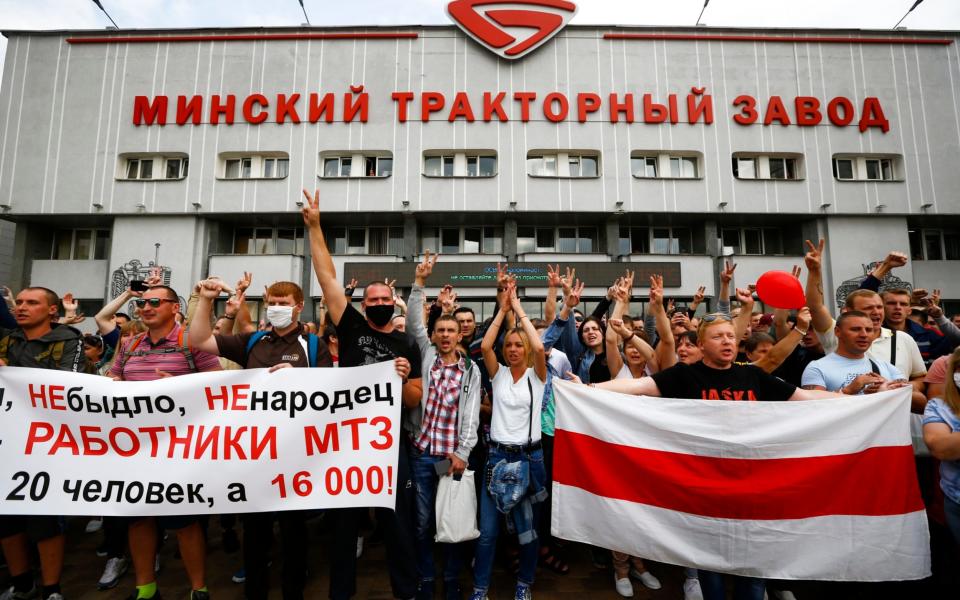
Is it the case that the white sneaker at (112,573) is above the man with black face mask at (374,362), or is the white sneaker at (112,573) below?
below

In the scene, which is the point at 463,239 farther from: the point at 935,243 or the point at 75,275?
the point at 935,243

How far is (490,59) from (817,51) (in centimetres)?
1459

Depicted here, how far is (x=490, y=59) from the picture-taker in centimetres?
2005

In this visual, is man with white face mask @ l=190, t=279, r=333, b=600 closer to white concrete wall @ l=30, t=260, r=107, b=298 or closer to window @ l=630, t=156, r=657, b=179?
window @ l=630, t=156, r=657, b=179

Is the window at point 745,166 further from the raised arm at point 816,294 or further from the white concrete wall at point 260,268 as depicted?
the white concrete wall at point 260,268

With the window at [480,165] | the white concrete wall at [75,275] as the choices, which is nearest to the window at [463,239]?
the window at [480,165]

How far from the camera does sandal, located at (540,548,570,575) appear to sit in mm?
4020

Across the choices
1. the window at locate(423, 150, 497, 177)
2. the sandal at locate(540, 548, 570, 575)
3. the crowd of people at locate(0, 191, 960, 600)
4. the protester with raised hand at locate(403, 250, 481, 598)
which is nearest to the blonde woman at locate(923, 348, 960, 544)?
the crowd of people at locate(0, 191, 960, 600)

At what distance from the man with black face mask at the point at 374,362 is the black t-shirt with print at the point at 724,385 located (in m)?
1.90

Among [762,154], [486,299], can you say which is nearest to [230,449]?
[486,299]

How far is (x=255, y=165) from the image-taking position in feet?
66.4

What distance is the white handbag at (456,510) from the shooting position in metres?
3.34

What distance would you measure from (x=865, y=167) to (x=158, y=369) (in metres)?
26.4

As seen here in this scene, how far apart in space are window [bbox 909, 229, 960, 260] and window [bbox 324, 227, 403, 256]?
23.5m
